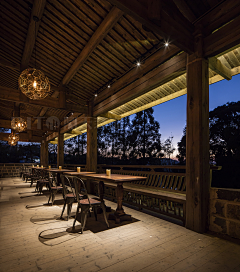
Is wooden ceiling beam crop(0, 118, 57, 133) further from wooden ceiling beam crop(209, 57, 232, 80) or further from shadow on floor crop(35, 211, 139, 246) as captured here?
wooden ceiling beam crop(209, 57, 232, 80)

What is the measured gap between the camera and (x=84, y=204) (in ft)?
9.60

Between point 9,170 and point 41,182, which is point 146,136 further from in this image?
point 41,182

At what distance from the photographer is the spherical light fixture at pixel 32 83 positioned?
153 inches

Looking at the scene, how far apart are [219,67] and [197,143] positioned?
1663mm

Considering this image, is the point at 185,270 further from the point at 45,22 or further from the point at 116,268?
the point at 45,22

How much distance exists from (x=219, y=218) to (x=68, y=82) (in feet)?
18.8

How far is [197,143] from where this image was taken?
9.49 ft

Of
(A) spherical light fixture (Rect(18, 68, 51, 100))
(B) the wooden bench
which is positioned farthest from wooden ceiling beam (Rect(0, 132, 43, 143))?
(B) the wooden bench

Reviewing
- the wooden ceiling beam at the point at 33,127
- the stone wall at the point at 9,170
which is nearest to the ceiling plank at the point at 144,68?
the wooden ceiling beam at the point at 33,127

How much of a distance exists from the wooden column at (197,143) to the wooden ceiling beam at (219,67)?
0.84 ft

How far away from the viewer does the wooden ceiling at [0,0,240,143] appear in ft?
8.70

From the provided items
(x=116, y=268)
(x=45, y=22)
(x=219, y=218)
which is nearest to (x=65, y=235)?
(x=116, y=268)

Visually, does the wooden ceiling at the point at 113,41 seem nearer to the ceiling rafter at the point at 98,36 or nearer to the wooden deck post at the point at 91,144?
the ceiling rafter at the point at 98,36

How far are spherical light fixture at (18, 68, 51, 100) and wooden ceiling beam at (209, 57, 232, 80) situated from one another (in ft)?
11.6
